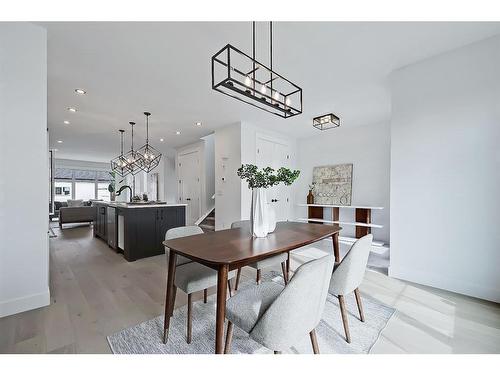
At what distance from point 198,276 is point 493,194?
2.86 m

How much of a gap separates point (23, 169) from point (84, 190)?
10826mm

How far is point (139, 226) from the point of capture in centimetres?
359

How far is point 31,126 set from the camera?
78.2 inches

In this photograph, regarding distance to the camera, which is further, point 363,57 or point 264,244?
point 363,57

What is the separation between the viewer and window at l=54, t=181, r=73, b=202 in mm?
10211

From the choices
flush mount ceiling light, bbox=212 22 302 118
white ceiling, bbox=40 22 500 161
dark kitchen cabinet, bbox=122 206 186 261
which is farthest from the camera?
dark kitchen cabinet, bbox=122 206 186 261

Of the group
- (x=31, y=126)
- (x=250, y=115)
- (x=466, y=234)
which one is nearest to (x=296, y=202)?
(x=250, y=115)

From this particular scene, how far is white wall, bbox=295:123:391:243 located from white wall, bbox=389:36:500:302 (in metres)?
2.13

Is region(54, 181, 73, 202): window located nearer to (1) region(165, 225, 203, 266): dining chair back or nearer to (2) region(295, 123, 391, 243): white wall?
(2) region(295, 123, 391, 243): white wall

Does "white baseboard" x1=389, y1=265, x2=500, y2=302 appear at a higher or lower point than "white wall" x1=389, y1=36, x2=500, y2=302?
lower

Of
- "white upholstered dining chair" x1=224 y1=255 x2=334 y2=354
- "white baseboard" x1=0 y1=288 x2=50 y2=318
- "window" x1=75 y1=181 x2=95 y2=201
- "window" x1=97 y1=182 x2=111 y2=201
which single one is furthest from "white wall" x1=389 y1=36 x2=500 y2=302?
"window" x1=75 y1=181 x2=95 y2=201

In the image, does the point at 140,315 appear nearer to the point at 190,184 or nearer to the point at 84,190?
the point at 190,184

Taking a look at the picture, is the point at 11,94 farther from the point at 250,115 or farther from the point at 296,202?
the point at 296,202

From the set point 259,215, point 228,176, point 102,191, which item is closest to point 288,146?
point 228,176
